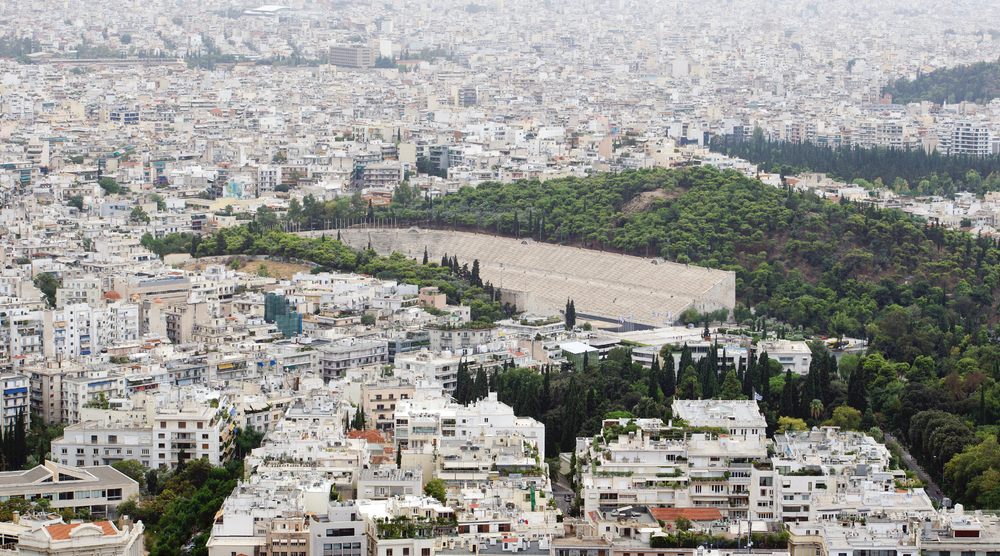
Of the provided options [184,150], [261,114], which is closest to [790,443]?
[184,150]

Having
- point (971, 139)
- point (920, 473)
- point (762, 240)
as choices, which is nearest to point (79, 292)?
point (762, 240)

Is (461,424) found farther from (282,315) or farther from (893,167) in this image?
(893,167)

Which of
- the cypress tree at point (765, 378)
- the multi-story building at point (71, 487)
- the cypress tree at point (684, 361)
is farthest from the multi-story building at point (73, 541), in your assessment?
the cypress tree at point (684, 361)

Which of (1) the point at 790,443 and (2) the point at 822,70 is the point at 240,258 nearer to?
(1) the point at 790,443

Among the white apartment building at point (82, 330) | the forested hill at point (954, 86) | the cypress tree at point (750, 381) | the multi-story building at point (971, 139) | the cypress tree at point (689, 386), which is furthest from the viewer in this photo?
the forested hill at point (954, 86)

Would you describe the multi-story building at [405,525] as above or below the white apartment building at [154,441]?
above

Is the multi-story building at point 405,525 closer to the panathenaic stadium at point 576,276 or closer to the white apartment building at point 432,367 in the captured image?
the white apartment building at point 432,367
